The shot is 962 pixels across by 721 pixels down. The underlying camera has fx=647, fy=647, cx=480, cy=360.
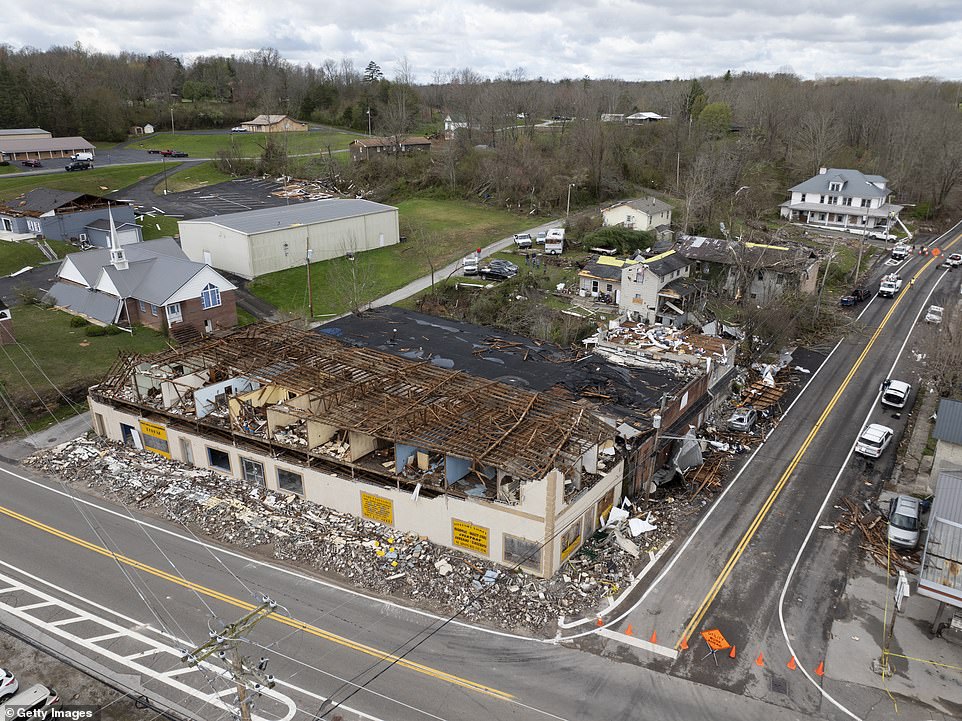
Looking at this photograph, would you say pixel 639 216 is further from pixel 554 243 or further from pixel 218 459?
pixel 218 459

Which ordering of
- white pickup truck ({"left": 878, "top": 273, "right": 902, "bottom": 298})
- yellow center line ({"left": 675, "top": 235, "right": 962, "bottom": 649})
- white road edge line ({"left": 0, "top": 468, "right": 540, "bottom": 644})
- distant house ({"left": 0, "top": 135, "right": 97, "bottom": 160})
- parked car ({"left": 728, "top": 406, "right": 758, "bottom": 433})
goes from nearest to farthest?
white road edge line ({"left": 0, "top": 468, "right": 540, "bottom": 644}), yellow center line ({"left": 675, "top": 235, "right": 962, "bottom": 649}), parked car ({"left": 728, "top": 406, "right": 758, "bottom": 433}), white pickup truck ({"left": 878, "top": 273, "right": 902, "bottom": 298}), distant house ({"left": 0, "top": 135, "right": 97, "bottom": 160})

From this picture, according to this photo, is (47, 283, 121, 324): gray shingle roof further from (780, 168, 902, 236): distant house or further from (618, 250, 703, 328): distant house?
(780, 168, 902, 236): distant house

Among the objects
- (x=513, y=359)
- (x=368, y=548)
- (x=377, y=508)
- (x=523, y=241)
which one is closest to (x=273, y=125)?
(x=523, y=241)

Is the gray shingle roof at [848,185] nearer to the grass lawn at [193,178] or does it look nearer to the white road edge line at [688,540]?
the white road edge line at [688,540]

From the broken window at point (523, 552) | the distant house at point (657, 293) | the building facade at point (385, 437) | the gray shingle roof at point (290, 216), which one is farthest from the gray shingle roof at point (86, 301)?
the distant house at point (657, 293)

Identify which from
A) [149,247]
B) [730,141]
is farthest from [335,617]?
[730,141]

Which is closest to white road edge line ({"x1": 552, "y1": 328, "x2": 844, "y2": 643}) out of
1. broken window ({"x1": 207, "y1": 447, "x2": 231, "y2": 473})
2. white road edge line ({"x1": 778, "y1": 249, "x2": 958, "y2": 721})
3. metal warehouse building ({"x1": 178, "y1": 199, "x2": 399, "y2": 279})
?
white road edge line ({"x1": 778, "y1": 249, "x2": 958, "y2": 721})
